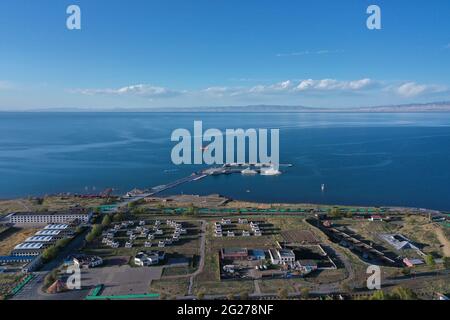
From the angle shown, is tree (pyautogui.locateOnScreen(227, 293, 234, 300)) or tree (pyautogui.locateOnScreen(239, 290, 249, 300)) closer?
tree (pyautogui.locateOnScreen(227, 293, 234, 300))

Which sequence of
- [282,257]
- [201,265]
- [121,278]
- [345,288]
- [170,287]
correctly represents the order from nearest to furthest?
1. [345,288]
2. [170,287]
3. [121,278]
4. [201,265]
5. [282,257]

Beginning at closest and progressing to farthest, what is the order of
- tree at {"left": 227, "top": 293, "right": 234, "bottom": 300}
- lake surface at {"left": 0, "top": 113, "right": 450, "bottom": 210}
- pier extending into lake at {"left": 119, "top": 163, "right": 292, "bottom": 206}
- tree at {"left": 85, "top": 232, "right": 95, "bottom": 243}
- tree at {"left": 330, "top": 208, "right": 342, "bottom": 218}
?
1. tree at {"left": 227, "top": 293, "right": 234, "bottom": 300}
2. tree at {"left": 85, "top": 232, "right": 95, "bottom": 243}
3. tree at {"left": 330, "top": 208, "right": 342, "bottom": 218}
4. pier extending into lake at {"left": 119, "top": 163, "right": 292, "bottom": 206}
5. lake surface at {"left": 0, "top": 113, "right": 450, "bottom": 210}

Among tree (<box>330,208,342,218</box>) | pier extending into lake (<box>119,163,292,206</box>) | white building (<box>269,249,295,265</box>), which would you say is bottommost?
white building (<box>269,249,295,265</box>)

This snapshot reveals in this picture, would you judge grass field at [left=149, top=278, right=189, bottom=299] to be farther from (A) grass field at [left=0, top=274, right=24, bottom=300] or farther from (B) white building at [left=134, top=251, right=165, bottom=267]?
(A) grass field at [left=0, top=274, right=24, bottom=300]

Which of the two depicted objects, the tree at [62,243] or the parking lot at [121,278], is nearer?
the parking lot at [121,278]

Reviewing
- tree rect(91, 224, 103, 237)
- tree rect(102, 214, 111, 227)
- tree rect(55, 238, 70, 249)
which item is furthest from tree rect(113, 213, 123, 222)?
tree rect(55, 238, 70, 249)

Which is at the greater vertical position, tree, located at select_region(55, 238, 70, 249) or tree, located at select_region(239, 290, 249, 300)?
tree, located at select_region(55, 238, 70, 249)

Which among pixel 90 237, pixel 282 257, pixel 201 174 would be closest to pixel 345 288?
pixel 282 257

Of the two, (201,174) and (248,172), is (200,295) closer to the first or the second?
(201,174)

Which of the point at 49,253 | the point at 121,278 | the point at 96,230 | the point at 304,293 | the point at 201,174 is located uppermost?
the point at 201,174

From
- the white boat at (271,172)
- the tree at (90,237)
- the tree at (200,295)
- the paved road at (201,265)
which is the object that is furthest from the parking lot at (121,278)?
the white boat at (271,172)

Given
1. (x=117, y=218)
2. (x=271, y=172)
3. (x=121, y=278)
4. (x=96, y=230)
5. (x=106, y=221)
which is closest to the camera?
(x=121, y=278)

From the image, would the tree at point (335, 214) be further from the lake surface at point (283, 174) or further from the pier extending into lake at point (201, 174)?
the pier extending into lake at point (201, 174)
